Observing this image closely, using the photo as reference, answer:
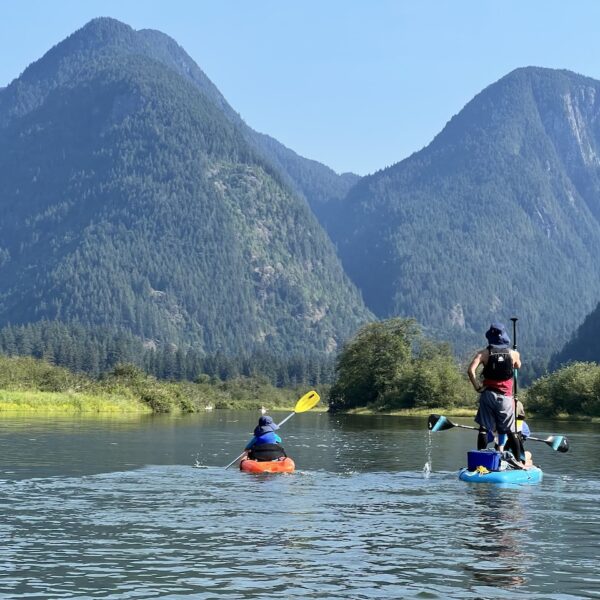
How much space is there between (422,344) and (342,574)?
446ft

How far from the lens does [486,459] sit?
33.6 meters

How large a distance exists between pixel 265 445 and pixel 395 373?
355 ft

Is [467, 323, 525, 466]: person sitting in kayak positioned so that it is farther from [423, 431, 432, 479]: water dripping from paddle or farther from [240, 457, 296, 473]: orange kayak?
[240, 457, 296, 473]: orange kayak

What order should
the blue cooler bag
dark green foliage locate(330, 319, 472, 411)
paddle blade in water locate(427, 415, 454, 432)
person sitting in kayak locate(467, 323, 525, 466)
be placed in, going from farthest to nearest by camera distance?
dark green foliage locate(330, 319, 472, 411) < paddle blade in water locate(427, 415, 454, 432) < the blue cooler bag < person sitting in kayak locate(467, 323, 525, 466)

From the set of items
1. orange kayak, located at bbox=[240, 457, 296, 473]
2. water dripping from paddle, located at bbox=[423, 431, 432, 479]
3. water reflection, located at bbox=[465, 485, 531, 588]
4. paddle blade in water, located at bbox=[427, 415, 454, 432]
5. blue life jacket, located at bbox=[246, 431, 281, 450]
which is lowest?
water reflection, located at bbox=[465, 485, 531, 588]

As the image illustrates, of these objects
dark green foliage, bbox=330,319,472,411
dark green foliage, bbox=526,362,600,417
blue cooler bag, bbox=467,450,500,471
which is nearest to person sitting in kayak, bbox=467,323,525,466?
blue cooler bag, bbox=467,450,500,471

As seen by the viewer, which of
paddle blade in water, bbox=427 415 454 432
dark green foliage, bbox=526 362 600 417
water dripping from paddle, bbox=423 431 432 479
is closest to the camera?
paddle blade in water, bbox=427 415 454 432

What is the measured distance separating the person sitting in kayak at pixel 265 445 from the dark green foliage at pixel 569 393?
3234 inches

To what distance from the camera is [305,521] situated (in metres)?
25.5

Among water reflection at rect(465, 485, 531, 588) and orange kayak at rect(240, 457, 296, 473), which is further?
orange kayak at rect(240, 457, 296, 473)

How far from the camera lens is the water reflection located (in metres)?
19.5

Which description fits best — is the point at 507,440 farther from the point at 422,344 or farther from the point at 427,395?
the point at 422,344

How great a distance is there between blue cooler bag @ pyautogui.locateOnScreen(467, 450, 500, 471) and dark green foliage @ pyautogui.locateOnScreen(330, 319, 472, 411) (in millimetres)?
101691

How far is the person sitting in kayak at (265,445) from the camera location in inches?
1499
